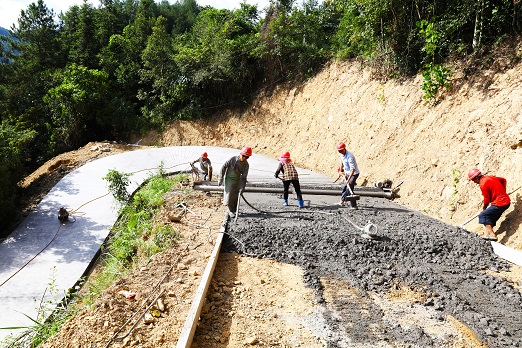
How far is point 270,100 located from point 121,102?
8847 millimetres

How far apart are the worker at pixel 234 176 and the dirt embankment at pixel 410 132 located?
421cm

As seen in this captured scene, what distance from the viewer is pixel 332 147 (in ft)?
43.8

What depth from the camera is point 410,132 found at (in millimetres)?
9984

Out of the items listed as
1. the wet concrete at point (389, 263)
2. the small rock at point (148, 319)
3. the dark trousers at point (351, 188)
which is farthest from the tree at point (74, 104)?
the small rock at point (148, 319)

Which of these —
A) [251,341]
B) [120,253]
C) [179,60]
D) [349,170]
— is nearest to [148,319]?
[251,341]

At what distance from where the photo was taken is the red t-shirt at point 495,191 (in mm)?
5754

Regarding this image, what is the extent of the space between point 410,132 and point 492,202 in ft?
14.7

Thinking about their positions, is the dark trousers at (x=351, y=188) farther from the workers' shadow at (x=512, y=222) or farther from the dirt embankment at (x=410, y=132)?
the workers' shadow at (x=512, y=222)

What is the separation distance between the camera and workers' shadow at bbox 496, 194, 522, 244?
230 inches

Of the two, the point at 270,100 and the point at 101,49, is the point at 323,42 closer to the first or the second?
the point at 270,100

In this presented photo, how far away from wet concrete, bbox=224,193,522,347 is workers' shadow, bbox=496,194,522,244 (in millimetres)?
536

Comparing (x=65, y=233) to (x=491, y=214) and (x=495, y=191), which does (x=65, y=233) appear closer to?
(x=491, y=214)

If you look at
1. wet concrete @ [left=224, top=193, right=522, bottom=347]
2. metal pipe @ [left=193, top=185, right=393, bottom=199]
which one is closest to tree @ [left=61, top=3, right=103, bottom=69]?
metal pipe @ [left=193, top=185, right=393, bottom=199]

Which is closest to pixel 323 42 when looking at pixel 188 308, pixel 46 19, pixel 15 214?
pixel 15 214
